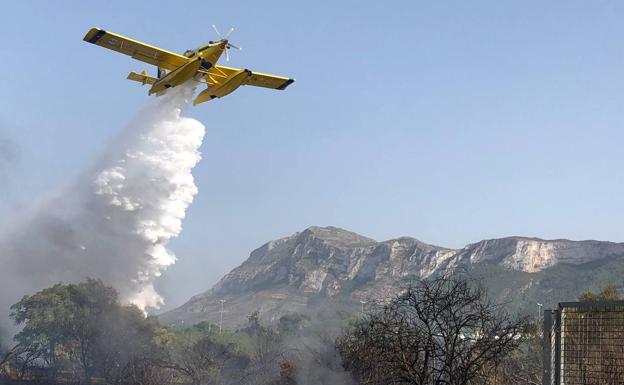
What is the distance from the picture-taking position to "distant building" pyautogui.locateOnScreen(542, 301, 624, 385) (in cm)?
1570

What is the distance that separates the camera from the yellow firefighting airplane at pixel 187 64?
5075 cm

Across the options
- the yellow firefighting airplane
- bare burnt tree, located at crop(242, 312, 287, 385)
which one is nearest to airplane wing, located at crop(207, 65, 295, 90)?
the yellow firefighting airplane

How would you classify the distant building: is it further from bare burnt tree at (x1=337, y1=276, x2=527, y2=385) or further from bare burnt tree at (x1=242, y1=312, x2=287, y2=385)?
bare burnt tree at (x1=242, y1=312, x2=287, y2=385)

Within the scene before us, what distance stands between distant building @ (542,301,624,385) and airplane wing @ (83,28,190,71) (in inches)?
1559

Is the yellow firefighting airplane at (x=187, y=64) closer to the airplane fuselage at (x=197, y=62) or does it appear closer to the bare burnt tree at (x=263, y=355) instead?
the airplane fuselage at (x=197, y=62)

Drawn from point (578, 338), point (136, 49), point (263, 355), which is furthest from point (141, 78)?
point (578, 338)

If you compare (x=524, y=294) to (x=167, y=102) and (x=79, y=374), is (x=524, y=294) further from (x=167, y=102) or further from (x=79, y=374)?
(x=167, y=102)

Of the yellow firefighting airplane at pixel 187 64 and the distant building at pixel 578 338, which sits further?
the yellow firefighting airplane at pixel 187 64

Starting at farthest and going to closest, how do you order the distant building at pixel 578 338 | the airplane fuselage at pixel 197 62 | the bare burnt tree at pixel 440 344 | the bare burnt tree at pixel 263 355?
the bare burnt tree at pixel 263 355, the airplane fuselage at pixel 197 62, the bare burnt tree at pixel 440 344, the distant building at pixel 578 338

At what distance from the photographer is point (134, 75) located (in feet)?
190

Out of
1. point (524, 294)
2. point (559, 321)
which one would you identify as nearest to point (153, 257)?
point (559, 321)

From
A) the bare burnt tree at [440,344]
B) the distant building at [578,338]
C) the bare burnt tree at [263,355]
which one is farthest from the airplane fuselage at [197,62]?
the distant building at [578,338]

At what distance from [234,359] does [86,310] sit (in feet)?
49.0

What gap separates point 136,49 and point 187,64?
4.28 meters
